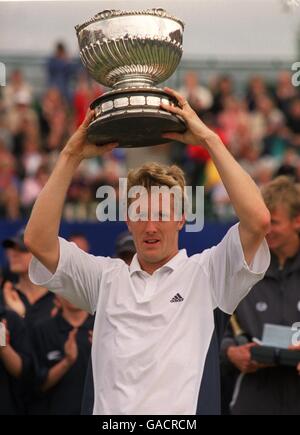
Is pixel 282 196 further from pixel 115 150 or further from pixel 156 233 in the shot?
pixel 115 150

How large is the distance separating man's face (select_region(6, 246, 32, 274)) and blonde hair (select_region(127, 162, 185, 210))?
251 centimetres

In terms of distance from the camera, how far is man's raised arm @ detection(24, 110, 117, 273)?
3.94m

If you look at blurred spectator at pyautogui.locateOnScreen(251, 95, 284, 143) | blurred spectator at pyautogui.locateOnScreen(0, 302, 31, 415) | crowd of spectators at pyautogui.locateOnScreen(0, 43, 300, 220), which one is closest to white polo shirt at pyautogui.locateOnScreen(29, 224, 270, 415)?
blurred spectator at pyautogui.locateOnScreen(0, 302, 31, 415)

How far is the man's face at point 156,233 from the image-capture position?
13.0 ft

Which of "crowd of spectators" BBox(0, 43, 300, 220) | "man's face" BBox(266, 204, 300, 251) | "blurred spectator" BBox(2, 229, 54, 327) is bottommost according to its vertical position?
"blurred spectator" BBox(2, 229, 54, 327)

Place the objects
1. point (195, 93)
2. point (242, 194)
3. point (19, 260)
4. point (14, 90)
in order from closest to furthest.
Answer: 1. point (242, 194)
2. point (19, 260)
3. point (195, 93)
4. point (14, 90)

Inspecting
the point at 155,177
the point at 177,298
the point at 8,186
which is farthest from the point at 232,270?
the point at 8,186

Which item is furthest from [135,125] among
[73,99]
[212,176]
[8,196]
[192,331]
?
[73,99]

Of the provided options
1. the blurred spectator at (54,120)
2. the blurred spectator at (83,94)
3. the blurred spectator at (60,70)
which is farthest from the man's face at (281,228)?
the blurred spectator at (60,70)

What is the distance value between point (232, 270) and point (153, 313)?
1.17 feet

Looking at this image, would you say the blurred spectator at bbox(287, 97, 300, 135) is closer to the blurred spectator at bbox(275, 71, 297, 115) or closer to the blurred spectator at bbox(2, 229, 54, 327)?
the blurred spectator at bbox(275, 71, 297, 115)

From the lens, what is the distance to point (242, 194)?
3.75 m

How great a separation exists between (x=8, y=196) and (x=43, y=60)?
3.24 metres

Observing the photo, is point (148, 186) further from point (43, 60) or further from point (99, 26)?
point (43, 60)
